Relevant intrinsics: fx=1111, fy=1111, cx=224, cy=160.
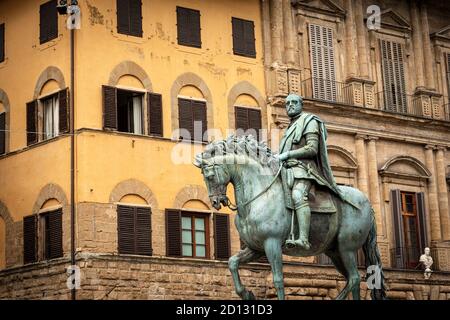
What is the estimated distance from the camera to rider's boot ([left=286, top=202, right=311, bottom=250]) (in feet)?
53.2

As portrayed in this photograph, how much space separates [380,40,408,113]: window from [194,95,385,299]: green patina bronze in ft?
66.5

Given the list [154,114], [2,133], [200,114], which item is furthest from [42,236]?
[200,114]

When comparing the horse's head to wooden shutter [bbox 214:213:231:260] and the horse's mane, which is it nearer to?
the horse's mane

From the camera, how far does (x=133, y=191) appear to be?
3023 cm

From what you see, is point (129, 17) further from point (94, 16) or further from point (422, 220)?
point (422, 220)

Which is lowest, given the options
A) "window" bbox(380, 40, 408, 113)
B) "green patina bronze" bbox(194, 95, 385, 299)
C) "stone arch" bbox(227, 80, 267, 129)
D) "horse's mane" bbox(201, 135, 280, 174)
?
"green patina bronze" bbox(194, 95, 385, 299)

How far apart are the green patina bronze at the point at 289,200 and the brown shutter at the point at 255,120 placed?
52.4 ft

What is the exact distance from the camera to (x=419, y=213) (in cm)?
3669

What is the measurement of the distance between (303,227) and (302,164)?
98 centimetres

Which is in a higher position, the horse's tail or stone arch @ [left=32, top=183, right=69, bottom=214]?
stone arch @ [left=32, top=183, right=69, bottom=214]

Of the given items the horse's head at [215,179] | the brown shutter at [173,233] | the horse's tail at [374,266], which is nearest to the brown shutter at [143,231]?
the brown shutter at [173,233]

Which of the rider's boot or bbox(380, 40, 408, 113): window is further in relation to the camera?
bbox(380, 40, 408, 113): window

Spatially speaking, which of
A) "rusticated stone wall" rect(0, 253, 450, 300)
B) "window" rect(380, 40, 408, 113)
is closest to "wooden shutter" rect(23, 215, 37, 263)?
"rusticated stone wall" rect(0, 253, 450, 300)
